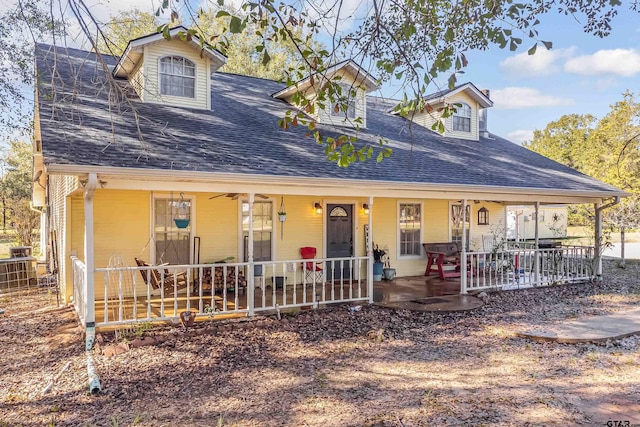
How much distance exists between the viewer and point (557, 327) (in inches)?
276

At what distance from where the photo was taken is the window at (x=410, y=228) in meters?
11.7

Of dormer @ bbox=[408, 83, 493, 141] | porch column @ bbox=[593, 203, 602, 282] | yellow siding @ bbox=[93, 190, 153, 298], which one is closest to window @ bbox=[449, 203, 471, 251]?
dormer @ bbox=[408, 83, 493, 141]

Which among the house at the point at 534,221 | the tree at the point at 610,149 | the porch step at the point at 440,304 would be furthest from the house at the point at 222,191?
the house at the point at 534,221

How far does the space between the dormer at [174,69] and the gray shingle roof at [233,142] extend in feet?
1.12

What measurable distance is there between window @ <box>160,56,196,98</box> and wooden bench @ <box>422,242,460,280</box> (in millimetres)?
7315

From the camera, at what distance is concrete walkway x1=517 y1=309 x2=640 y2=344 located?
6.30 metres

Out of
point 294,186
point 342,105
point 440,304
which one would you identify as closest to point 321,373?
point 342,105

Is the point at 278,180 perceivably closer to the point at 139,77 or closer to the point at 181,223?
the point at 181,223

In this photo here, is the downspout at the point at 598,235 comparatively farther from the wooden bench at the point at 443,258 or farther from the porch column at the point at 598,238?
the wooden bench at the point at 443,258

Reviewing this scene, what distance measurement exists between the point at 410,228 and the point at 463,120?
462 centimetres

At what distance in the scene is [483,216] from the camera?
42.7 feet

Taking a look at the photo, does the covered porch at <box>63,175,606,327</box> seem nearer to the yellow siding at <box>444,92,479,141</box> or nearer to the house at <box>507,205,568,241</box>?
the yellow siding at <box>444,92,479,141</box>

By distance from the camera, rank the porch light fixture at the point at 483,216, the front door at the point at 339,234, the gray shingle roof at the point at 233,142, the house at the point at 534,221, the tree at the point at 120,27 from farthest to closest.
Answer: the house at the point at 534,221
the porch light fixture at the point at 483,216
the front door at the point at 339,234
the gray shingle roof at the point at 233,142
the tree at the point at 120,27

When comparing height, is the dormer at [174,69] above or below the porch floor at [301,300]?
above
